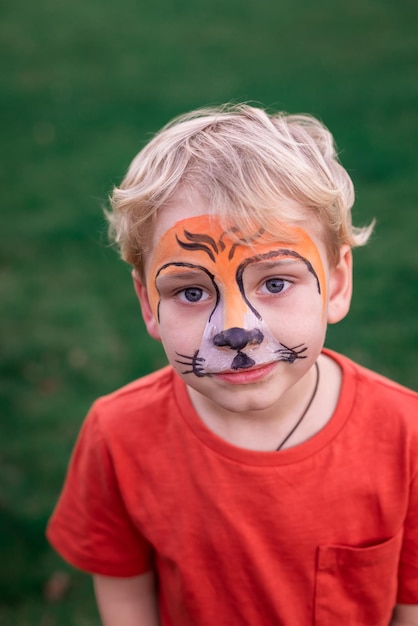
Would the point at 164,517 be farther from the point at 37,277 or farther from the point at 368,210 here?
the point at 368,210

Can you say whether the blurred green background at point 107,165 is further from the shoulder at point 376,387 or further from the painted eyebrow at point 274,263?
the painted eyebrow at point 274,263

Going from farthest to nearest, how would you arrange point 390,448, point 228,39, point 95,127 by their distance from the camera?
point 228,39, point 95,127, point 390,448

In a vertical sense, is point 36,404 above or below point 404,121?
below

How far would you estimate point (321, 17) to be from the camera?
9.34m

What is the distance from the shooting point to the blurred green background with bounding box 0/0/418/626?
4.01 m

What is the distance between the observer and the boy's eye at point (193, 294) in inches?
74.4

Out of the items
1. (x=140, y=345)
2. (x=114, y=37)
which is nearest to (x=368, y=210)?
(x=140, y=345)

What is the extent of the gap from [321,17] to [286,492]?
8.48 meters

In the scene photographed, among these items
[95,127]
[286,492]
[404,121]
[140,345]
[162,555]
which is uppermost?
[95,127]

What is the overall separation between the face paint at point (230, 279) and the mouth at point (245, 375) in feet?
0.08

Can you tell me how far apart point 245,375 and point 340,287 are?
423 mm

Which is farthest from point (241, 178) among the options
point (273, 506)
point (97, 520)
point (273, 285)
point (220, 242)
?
point (97, 520)

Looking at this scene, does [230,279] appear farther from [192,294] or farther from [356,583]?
[356,583]

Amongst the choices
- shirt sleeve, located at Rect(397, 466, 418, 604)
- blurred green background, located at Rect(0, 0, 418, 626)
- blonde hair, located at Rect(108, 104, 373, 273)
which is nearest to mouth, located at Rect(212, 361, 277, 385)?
blonde hair, located at Rect(108, 104, 373, 273)
